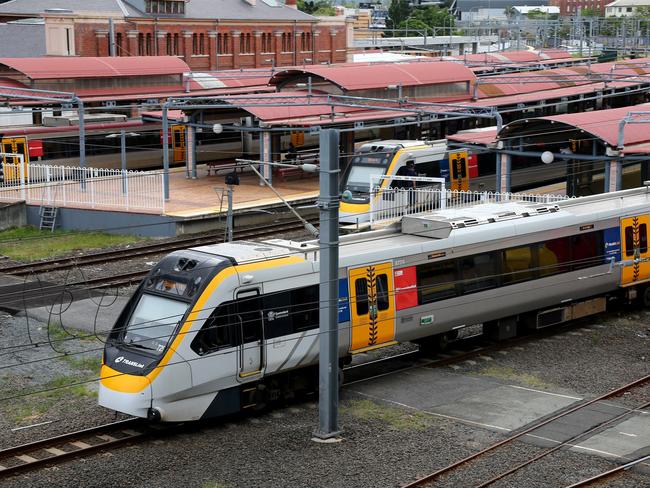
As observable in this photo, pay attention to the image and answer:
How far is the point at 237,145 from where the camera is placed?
4519 centimetres

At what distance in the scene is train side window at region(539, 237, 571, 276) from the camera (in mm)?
19953

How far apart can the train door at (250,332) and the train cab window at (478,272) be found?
186 inches

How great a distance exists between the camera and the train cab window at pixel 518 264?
19219 millimetres

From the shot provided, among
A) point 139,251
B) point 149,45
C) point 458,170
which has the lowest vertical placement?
point 139,251

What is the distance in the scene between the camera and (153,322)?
48.5 feet

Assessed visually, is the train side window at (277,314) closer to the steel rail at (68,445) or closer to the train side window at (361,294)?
the train side window at (361,294)

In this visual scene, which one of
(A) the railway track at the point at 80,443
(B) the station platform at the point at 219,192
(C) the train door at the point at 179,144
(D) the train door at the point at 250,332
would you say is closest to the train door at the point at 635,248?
(A) the railway track at the point at 80,443

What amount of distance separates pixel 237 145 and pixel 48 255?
17655mm

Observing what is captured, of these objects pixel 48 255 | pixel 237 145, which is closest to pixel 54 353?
pixel 48 255

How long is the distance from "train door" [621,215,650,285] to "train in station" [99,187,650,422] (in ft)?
0.12

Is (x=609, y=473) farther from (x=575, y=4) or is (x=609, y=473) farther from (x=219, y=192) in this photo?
(x=575, y=4)

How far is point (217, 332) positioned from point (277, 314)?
112cm

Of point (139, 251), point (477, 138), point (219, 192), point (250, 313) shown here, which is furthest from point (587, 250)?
point (219, 192)

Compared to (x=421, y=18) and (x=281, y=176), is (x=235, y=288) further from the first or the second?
(x=421, y=18)
